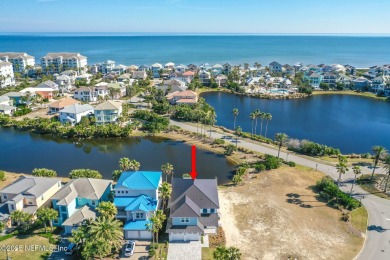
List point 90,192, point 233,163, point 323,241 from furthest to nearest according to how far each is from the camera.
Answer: point 233,163
point 90,192
point 323,241

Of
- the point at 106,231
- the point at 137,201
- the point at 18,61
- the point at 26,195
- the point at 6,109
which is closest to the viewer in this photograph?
the point at 106,231

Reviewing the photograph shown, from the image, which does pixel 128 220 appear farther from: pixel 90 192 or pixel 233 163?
pixel 233 163

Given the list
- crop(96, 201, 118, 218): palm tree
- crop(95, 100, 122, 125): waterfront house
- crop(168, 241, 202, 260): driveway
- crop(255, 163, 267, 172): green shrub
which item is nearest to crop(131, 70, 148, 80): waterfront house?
crop(95, 100, 122, 125): waterfront house

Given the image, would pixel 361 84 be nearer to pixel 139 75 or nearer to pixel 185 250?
pixel 139 75

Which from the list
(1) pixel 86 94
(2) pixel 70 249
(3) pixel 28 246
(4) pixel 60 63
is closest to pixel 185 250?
(2) pixel 70 249

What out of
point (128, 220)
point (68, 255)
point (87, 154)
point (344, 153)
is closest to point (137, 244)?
point (128, 220)
